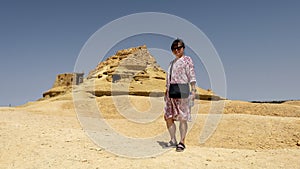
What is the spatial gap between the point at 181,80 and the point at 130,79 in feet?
118

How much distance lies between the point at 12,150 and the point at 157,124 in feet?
21.6

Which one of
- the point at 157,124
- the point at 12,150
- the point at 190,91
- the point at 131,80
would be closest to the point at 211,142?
the point at 157,124

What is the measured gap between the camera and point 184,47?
18.1 feet

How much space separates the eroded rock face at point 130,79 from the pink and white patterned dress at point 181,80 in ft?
65.4

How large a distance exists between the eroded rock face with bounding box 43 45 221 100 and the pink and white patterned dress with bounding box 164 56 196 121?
1994 cm

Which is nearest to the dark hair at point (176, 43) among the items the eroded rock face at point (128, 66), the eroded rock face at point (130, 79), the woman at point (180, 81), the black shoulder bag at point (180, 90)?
the woman at point (180, 81)

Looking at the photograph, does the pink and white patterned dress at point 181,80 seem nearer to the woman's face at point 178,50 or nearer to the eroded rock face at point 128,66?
the woman's face at point 178,50

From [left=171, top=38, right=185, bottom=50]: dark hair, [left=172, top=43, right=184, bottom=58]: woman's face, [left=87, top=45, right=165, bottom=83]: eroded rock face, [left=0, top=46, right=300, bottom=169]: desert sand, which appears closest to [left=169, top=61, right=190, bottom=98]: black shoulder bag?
[left=172, top=43, right=184, bottom=58]: woman's face

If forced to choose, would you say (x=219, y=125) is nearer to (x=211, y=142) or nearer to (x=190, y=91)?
(x=211, y=142)

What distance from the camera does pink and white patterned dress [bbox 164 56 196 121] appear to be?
17.5ft

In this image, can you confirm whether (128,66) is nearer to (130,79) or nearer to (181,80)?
(130,79)

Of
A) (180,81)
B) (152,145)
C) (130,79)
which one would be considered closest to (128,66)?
(130,79)

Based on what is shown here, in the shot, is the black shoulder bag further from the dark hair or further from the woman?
the dark hair

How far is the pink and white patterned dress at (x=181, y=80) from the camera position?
5348mm
